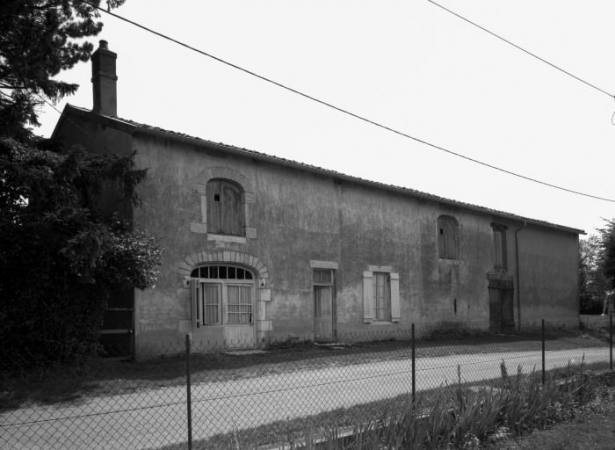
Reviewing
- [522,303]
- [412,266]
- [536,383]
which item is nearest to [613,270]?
[522,303]

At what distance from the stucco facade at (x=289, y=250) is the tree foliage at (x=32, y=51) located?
5.83ft

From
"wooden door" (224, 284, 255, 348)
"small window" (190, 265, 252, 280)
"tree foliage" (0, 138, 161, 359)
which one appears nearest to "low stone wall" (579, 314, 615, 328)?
"wooden door" (224, 284, 255, 348)

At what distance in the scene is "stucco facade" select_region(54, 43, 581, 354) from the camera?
574 inches

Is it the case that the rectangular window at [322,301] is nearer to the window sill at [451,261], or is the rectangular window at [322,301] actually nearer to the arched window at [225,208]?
the arched window at [225,208]

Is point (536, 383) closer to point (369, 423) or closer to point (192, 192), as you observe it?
point (369, 423)

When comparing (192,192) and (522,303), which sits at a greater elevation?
(192,192)

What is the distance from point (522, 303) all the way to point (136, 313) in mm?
17941

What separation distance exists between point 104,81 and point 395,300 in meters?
11.0

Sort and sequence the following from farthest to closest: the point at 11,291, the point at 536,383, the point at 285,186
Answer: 1. the point at 285,186
2. the point at 11,291
3. the point at 536,383

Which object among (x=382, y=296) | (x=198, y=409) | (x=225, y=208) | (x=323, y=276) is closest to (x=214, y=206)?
(x=225, y=208)

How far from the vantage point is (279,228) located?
1712 centimetres

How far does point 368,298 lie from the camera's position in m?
19.5

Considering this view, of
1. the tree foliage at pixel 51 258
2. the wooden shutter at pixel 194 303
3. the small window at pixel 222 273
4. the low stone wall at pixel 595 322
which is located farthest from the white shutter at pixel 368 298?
the low stone wall at pixel 595 322

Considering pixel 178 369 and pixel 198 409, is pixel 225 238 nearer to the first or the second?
pixel 178 369
